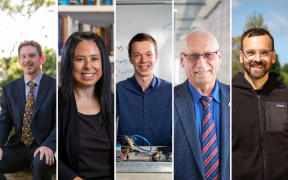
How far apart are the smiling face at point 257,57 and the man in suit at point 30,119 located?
6.28 ft

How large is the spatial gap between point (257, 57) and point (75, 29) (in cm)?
182

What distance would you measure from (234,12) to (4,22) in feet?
7.48

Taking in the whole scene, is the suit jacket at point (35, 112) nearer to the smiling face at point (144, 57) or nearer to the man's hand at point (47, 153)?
the man's hand at point (47, 153)

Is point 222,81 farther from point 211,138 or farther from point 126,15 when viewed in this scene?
point 126,15

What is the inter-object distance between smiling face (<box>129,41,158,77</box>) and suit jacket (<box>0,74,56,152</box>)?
0.82 m

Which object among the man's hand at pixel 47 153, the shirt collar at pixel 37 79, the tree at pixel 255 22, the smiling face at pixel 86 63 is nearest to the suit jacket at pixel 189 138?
the tree at pixel 255 22

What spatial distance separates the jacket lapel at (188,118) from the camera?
10.7 ft

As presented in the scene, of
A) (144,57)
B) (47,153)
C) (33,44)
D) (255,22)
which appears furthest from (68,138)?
(255,22)

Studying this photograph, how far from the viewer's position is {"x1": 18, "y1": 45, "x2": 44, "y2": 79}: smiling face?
323 cm

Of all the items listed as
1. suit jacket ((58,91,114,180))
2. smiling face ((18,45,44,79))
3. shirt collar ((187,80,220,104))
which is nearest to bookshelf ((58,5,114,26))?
smiling face ((18,45,44,79))

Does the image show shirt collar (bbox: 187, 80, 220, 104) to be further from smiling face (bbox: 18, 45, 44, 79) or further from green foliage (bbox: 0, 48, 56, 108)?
smiling face (bbox: 18, 45, 44, 79)

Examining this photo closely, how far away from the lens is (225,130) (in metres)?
3.29

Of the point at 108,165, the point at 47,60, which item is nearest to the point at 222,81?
the point at 108,165

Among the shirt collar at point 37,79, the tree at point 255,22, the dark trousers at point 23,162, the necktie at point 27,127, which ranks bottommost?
the dark trousers at point 23,162
